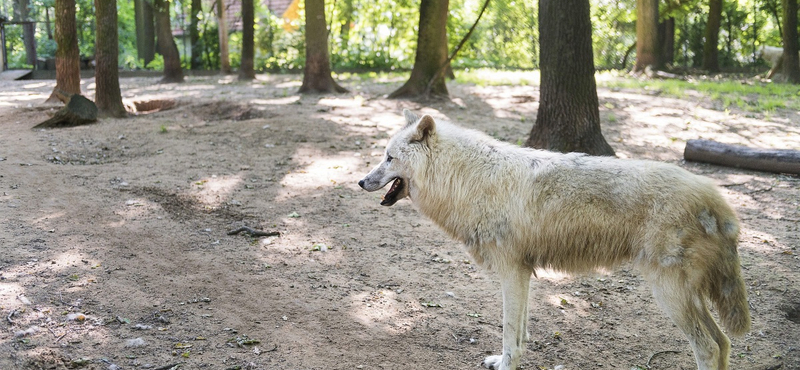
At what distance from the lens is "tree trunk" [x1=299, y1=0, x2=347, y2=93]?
16.0 metres

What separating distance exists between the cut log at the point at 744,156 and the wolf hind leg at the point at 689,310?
6.04m

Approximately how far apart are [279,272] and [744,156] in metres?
6.95

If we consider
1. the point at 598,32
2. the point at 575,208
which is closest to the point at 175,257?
the point at 575,208

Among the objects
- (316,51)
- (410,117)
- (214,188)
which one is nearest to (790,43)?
(316,51)

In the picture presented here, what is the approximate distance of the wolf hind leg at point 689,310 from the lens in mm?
4273

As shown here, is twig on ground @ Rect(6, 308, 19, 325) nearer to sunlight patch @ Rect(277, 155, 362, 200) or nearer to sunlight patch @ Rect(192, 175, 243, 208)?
sunlight patch @ Rect(192, 175, 243, 208)

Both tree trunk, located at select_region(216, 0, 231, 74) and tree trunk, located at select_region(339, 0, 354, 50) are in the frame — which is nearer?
tree trunk, located at select_region(216, 0, 231, 74)

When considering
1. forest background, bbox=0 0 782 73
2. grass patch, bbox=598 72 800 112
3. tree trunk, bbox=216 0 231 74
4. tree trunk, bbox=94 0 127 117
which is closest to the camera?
tree trunk, bbox=94 0 127 117

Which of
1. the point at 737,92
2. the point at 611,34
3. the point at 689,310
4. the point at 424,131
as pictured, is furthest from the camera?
the point at 611,34

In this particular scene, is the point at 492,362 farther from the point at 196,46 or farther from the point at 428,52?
the point at 196,46

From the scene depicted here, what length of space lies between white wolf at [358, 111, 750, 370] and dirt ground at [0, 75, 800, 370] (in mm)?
899

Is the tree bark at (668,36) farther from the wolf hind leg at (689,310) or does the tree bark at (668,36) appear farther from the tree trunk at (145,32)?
the wolf hind leg at (689,310)

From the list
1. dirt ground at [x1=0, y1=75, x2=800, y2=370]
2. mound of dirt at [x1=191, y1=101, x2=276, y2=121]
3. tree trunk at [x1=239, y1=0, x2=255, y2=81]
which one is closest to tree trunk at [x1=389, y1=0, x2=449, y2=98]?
mound of dirt at [x1=191, y1=101, x2=276, y2=121]

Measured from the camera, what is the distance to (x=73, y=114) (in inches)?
468
